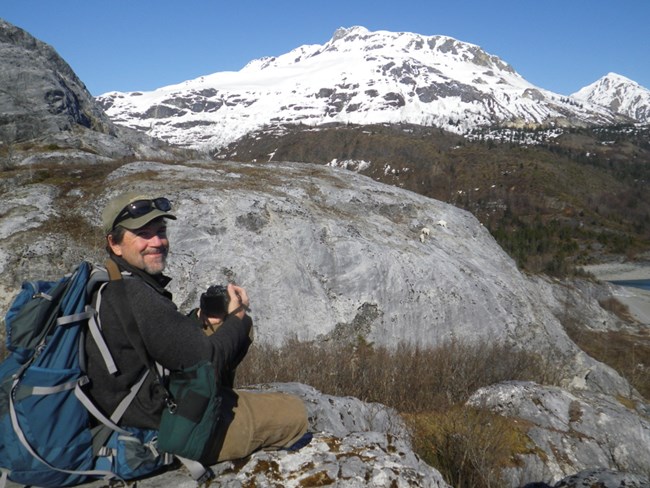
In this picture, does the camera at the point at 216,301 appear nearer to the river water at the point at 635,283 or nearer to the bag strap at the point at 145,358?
the bag strap at the point at 145,358

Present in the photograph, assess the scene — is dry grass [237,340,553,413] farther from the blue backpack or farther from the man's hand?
the blue backpack

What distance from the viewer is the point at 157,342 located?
323 centimetres

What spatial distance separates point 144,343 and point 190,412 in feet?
2.07

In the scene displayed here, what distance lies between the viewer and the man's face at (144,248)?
3.77 metres

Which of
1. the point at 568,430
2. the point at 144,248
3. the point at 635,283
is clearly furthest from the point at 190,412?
the point at 635,283

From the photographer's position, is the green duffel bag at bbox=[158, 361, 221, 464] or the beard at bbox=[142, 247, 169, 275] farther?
the beard at bbox=[142, 247, 169, 275]

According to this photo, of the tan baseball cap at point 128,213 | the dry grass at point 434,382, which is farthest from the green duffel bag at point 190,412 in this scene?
the dry grass at point 434,382

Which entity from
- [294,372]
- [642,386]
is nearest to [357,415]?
[294,372]

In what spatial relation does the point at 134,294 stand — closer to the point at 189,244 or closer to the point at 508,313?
the point at 189,244

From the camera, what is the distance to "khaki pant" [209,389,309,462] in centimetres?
406

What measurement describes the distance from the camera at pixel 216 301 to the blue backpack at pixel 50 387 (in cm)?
87

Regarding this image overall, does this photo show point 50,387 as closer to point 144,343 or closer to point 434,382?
point 144,343

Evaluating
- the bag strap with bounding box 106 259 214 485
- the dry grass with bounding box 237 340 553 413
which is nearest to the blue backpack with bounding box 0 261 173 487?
the bag strap with bounding box 106 259 214 485

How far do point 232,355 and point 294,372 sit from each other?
7.28 m
